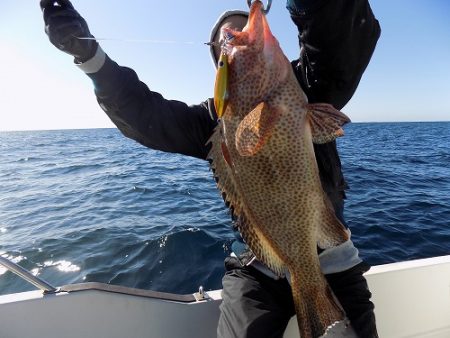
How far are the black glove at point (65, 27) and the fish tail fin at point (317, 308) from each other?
70.4 inches

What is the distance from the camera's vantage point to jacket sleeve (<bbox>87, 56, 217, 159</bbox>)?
2.15 meters

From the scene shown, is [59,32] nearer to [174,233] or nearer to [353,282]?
[353,282]

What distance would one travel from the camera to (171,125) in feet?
8.02

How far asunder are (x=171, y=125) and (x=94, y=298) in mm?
1473

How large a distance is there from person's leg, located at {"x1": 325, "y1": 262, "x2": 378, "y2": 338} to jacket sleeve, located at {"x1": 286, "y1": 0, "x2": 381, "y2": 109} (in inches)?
48.7

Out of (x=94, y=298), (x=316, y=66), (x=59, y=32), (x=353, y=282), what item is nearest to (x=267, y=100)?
(x=316, y=66)

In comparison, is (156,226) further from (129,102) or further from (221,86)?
(221,86)

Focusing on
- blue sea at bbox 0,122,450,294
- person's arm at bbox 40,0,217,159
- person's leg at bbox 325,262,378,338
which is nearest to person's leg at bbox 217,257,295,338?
person's leg at bbox 325,262,378,338

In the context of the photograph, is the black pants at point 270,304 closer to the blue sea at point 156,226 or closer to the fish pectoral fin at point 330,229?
the fish pectoral fin at point 330,229

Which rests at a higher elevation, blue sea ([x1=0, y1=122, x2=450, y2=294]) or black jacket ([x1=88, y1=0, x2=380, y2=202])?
black jacket ([x1=88, y1=0, x2=380, y2=202])

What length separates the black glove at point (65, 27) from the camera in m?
1.89

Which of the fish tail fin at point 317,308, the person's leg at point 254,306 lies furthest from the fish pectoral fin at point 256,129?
the person's leg at point 254,306

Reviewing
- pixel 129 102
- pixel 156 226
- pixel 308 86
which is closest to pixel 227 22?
pixel 308 86

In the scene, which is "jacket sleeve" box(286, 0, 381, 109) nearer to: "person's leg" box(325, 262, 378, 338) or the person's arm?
the person's arm
